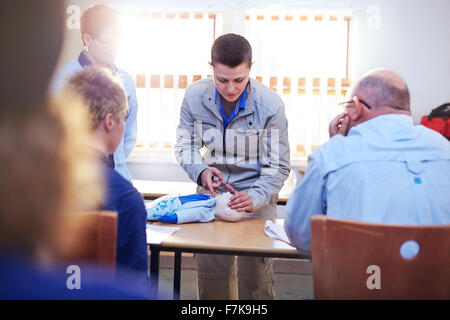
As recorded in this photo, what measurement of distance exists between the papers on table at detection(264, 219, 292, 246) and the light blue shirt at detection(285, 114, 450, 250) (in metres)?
0.24

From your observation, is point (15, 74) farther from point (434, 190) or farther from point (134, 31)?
point (134, 31)

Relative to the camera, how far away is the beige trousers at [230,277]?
2230 millimetres

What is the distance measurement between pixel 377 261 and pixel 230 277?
1.34 m

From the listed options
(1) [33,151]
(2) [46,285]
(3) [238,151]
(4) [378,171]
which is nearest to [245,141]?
(3) [238,151]

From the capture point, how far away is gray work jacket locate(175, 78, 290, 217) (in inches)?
87.3

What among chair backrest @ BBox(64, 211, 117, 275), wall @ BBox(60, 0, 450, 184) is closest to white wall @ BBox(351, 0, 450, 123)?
wall @ BBox(60, 0, 450, 184)

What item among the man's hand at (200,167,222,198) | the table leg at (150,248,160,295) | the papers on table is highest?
the man's hand at (200,167,222,198)

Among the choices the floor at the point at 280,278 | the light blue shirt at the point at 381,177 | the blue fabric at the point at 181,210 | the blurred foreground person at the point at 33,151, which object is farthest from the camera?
the floor at the point at 280,278

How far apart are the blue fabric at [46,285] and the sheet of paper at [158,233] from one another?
2.06 feet

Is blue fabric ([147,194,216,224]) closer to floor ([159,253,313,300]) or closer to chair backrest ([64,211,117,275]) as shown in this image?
chair backrest ([64,211,117,275])

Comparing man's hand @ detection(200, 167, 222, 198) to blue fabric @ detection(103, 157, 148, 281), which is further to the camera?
man's hand @ detection(200, 167, 222, 198)

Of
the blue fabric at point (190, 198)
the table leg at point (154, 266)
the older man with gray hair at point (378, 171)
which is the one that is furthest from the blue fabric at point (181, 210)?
the older man with gray hair at point (378, 171)

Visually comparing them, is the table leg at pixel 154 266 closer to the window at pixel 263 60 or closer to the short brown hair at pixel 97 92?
the short brown hair at pixel 97 92
